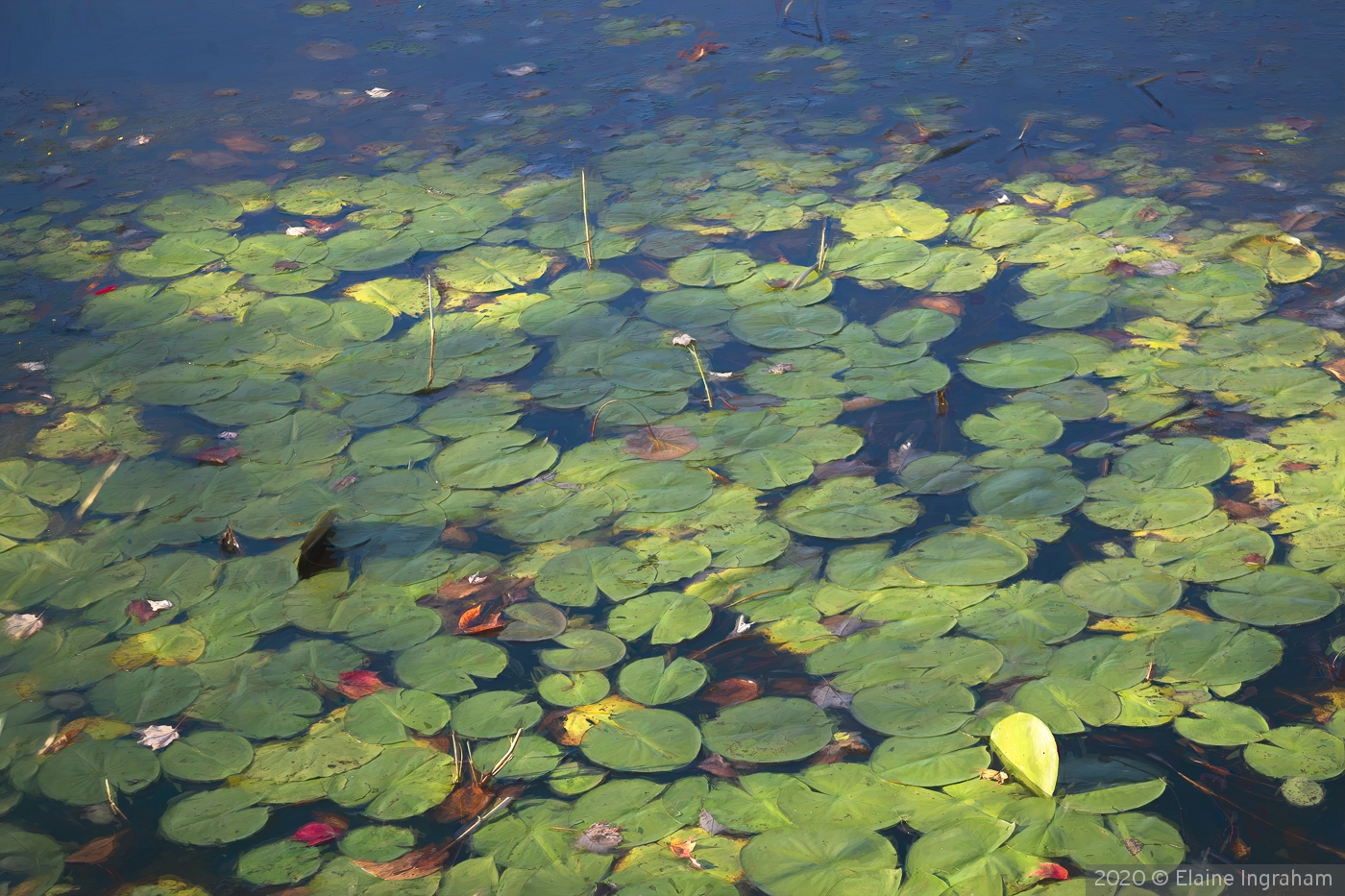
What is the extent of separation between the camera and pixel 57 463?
265 centimetres

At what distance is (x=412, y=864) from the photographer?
1653 millimetres

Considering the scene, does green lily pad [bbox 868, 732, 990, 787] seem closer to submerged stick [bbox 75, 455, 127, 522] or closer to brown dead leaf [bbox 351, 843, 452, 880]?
brown dead leaf [bbox 351, 843, 452, 880]

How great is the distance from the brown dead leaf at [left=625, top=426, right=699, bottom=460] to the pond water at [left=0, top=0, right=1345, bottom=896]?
13 mm

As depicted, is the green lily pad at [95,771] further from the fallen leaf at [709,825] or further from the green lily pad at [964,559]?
the green lily pad at [964,559]

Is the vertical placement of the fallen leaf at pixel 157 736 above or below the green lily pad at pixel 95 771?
above

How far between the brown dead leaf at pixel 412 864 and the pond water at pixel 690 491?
0.5 inches

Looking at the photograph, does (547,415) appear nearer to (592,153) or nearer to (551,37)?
(592,153)

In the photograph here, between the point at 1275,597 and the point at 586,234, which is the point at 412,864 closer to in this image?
the point at 1275,597

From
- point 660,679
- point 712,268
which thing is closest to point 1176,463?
point 660,679

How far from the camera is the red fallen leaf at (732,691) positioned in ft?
6.31

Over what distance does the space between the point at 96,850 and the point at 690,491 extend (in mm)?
1403

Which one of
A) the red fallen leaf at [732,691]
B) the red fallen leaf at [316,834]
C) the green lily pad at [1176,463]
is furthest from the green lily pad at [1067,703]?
the red fallen leaf at [316,834]

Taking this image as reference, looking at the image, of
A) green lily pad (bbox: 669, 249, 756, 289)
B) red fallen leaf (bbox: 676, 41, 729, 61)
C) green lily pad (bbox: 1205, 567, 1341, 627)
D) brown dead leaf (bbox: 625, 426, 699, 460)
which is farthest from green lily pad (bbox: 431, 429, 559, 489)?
red fallen leaf (bbox: 676, 41, 729, 61)

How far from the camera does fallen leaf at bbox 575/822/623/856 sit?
64.5 inches
